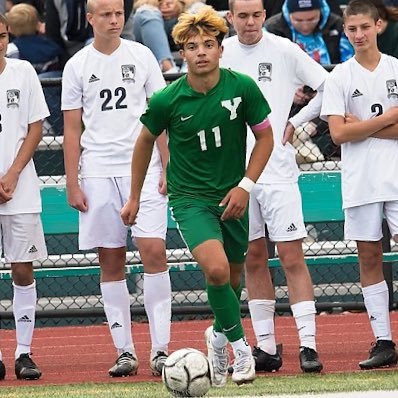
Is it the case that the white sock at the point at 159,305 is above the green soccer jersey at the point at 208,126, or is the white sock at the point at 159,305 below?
below

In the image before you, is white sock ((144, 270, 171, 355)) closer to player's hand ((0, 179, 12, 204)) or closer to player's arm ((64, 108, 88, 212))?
player's arm ((64, 108, 88, 212))

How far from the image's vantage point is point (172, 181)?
8.32 m

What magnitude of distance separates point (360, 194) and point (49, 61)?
5224mm

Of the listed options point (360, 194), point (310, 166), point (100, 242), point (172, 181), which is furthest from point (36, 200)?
point (310, 166)

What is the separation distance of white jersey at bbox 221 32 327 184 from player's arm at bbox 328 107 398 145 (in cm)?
37

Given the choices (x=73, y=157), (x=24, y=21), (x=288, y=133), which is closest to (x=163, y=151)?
(x=73, y=157)

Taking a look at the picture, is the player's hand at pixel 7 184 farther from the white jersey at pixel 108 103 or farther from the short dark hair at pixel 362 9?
the short dark hair at pixel 362 9

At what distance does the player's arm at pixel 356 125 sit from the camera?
9016 millimetres

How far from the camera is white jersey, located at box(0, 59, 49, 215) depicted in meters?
9.44

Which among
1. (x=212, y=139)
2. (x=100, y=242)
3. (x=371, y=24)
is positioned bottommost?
(x=100, y=242)

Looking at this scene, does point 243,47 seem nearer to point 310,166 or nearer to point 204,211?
point 204,211

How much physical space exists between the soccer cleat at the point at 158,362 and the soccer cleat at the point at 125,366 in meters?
0.14

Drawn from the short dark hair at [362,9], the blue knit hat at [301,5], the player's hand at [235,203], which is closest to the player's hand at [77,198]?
the player's hand at [235,203]

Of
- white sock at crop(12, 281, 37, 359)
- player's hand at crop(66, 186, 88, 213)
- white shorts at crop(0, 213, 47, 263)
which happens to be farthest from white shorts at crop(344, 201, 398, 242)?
white sock at crop(12, 281, 37, 359)
